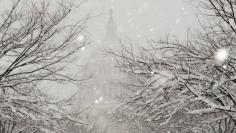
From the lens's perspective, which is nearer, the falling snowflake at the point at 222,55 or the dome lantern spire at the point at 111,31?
the falling snowflake at the point at 222,55

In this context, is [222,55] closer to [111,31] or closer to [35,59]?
[35,59]

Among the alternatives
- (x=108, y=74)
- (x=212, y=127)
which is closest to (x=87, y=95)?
(x=108, y=74)

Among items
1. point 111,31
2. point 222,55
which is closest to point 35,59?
point 222,55

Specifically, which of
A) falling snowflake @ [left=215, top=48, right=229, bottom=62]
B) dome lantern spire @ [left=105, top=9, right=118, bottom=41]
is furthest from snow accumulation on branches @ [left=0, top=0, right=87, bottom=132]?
dome lantern spire @ [left=105, top=9, right=118, bottom=41]

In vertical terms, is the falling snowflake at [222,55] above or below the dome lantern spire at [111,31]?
below

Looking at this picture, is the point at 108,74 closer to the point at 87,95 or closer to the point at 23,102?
the point at 87,95

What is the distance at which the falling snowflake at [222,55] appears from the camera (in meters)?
7.29

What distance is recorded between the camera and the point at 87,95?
273 feet

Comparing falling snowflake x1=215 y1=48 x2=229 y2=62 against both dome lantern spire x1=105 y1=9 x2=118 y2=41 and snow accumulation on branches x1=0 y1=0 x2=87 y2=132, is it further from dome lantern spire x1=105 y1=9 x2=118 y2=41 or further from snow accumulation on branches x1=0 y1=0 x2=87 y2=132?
dome lantern spire x1=105 y1=9 x2=118 y2=41

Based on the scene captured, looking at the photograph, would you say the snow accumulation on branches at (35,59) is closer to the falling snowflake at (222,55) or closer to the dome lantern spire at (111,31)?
the falling snowflake at (222,55)

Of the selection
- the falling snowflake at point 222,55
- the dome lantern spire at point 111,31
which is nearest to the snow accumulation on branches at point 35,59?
the falling snowflake at point 222,55

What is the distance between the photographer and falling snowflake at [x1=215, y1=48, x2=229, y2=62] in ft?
23.9

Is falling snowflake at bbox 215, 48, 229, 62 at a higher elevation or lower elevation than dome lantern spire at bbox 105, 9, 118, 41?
lower

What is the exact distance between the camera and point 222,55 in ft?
24.3
